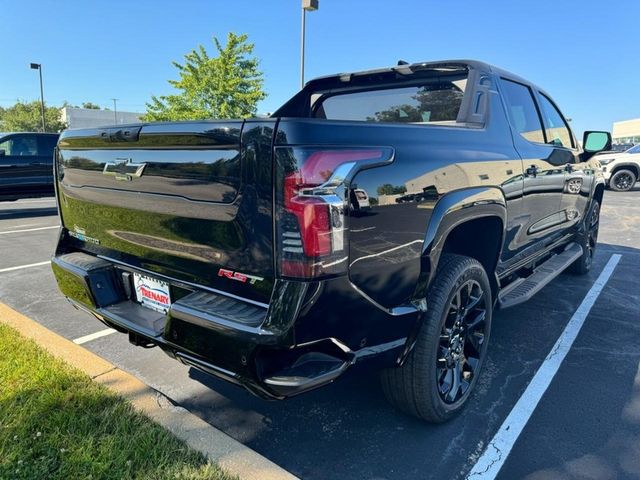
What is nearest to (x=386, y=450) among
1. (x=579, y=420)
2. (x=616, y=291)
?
(x=579, y=420)

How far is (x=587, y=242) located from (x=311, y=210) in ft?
16.3

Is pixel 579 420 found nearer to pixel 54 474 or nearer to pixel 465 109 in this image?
pixel 465 109

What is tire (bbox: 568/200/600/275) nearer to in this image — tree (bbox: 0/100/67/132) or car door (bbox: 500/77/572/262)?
car door (bbox: 500/77/572/262)

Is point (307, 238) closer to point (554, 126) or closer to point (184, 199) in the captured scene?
point (184, 199)

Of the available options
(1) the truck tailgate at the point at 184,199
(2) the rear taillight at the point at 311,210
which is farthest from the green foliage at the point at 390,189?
(1) the truck tailgate at the point at 184,199

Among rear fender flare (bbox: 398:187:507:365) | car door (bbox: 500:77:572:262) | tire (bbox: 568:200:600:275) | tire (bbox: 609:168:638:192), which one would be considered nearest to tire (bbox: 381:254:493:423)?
rear fender flare (bbox: 398:187:507:365)

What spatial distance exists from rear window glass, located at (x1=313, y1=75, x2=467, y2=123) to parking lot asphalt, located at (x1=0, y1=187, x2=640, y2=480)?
1.84m

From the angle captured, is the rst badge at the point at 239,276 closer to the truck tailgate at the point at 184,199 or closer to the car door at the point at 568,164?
the truck tailgate at the point at 184,199

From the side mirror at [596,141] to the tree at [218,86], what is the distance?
2248 cm

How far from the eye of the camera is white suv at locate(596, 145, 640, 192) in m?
16.2

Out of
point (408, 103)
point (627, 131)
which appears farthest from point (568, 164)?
point (627, 131)

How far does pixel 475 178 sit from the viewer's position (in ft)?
8.42

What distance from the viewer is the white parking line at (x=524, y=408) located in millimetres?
2266

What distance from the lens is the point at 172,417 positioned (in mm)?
2434
